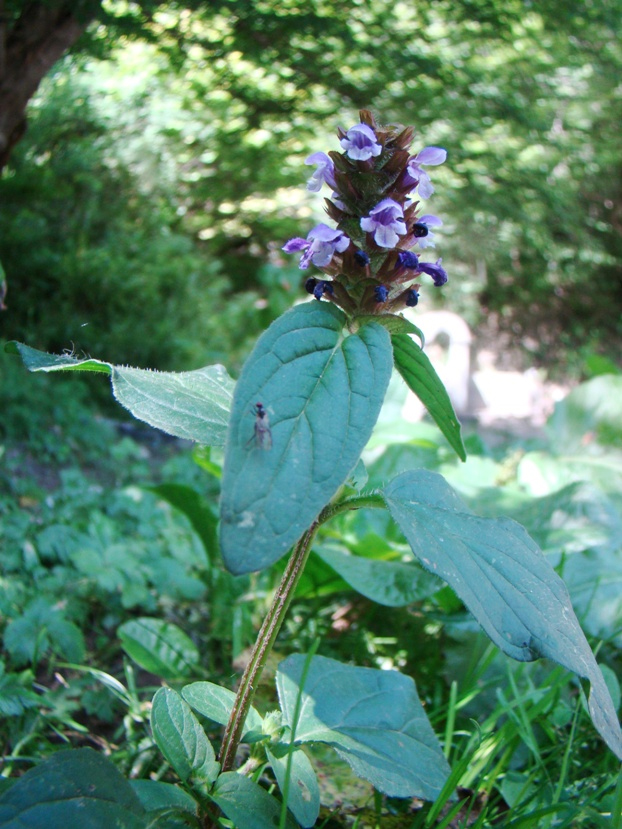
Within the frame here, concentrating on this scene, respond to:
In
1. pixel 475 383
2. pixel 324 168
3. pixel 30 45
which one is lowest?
pixel 475 383

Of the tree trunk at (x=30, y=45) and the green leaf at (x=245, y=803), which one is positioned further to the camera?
the tree trunk at (x=30, y=45)

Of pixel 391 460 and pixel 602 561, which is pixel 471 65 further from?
pixel 602 561

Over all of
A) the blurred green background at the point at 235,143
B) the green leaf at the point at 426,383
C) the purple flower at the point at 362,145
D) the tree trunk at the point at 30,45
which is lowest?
the blurred green background at the point at 235,143

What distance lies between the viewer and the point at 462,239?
20.7ft

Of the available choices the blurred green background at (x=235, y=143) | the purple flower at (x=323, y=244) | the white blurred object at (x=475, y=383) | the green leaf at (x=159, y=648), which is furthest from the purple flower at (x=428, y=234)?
Answer: the white blurred object at (x=475, y=383)

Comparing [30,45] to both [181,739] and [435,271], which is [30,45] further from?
[181,739]

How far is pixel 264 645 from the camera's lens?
85cm

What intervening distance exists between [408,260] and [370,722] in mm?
601

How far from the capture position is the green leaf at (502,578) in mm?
714

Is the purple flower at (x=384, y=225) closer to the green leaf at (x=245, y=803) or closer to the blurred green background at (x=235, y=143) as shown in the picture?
the green leaf at (x=245, y=803)

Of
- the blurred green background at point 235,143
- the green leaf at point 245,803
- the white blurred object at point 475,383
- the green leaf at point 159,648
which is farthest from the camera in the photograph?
the white blurred object at point 475,383

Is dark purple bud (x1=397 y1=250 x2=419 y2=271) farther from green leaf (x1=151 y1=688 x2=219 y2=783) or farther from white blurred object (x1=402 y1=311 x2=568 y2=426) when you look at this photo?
white blurred object (x1=402 y1=311 x2=568 y2=426)

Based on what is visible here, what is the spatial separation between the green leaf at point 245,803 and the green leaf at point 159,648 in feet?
1.58

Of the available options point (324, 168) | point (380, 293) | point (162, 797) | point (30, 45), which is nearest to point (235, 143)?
point (30, 45)
